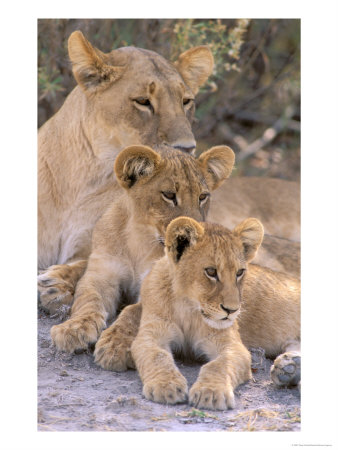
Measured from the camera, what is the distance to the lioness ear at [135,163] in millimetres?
3117

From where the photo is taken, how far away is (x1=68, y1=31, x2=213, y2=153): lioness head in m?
3.59

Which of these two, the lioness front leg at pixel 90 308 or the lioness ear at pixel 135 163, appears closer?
the lioness front leg at pixel 90 308

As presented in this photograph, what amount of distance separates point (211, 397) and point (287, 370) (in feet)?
1.17

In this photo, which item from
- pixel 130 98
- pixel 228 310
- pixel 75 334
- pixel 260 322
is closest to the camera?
pixel 228 310

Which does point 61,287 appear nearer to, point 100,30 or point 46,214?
point 46,214

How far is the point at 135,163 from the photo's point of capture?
3176mm

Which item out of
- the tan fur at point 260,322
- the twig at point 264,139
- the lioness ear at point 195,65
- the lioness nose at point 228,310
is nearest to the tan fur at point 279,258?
the tan fur at point 260,322

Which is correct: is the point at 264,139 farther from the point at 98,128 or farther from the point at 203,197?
the point at 203,197

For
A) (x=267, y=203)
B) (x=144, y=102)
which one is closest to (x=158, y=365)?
(x=144, y=102)

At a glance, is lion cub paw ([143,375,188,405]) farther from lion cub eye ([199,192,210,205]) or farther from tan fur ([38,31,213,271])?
tan fur ([38,31,213,271])

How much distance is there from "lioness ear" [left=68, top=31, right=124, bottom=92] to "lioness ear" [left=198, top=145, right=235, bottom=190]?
0.67 m

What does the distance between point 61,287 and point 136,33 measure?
5.82 ft

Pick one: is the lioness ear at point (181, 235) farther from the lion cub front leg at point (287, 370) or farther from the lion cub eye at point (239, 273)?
the lion cub front leg at point (287, 370)

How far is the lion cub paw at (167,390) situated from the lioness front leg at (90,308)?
0.48m
